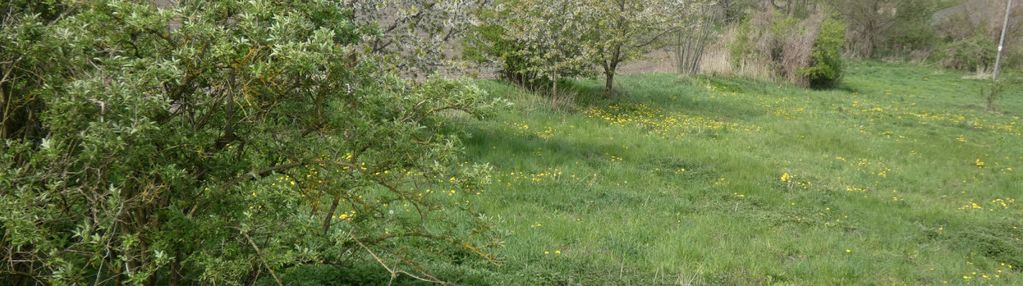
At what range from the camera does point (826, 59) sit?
2305 cm

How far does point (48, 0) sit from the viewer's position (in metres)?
3.09

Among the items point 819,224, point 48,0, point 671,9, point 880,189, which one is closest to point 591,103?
point 671,9

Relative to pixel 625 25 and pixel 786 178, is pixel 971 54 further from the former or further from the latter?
pixel 786 178

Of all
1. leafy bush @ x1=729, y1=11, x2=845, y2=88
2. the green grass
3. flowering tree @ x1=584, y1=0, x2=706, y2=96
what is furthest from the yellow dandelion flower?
leafy bush @ x1=729, y1=11, x2=845, y2=88

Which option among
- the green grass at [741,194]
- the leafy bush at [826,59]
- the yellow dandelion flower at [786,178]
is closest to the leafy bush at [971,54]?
the leafy bush at [826,59]

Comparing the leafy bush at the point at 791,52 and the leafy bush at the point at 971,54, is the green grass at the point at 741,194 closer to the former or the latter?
the leafy bush at the point at 791,52

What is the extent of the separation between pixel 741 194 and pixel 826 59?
16.3 m

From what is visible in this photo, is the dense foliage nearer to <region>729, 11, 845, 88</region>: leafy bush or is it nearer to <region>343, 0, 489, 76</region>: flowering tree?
<region>343, 0, 489, 76</region>: flowering tree

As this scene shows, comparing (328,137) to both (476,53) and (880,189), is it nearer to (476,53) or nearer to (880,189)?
(880,189)

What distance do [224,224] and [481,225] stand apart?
115cm

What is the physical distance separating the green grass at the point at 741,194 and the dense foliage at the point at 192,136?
976 millimetres

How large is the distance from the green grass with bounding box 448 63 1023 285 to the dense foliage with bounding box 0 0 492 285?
976 mm

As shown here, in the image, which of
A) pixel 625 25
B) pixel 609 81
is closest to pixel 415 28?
pixel 625 25

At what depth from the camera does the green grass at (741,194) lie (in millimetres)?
5918
